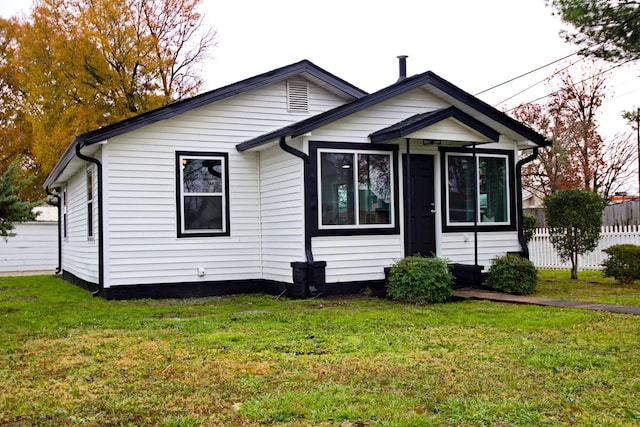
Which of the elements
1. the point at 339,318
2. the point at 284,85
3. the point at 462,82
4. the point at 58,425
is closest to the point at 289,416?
the point at 58,425

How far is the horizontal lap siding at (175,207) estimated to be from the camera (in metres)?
11.3

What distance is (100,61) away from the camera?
83.1 ft

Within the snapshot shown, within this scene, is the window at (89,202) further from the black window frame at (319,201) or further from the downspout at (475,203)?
the downspout at (475,203)

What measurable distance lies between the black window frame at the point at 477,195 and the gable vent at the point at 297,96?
2959 millimetres

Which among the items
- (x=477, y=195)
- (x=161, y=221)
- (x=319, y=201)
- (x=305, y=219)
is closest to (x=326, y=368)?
(x=305, y=219)

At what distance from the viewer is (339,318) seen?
8.27 metres

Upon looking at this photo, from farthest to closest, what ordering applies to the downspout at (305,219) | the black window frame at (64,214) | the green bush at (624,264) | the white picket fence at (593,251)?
the black window frame at (64,214) → the white picket fence at (593,251) → the green bush at (624,264) → the downspout at (305,219)

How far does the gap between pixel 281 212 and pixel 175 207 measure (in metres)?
1.92

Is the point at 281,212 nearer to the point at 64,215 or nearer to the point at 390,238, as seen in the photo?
the point at 390,238

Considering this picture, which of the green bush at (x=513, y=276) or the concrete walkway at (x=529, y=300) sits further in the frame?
the green bush at (x=513, y=276)

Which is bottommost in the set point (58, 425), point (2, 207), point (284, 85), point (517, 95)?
point (58, 425)

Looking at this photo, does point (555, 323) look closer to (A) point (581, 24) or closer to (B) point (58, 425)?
(A) point (581, 24)

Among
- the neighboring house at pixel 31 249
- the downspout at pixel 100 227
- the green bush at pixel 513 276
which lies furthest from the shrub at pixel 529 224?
the neighboring house at pixel 31 249

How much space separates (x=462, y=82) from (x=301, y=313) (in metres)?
23.1
